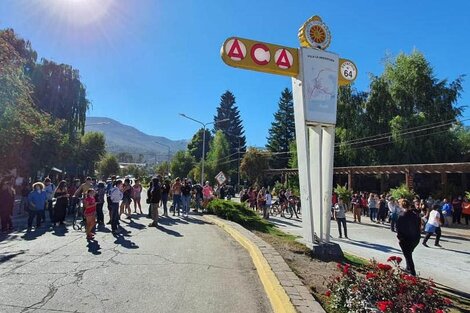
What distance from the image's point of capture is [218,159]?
7394 cm

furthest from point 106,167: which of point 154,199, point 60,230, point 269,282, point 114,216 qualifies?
point 269,282

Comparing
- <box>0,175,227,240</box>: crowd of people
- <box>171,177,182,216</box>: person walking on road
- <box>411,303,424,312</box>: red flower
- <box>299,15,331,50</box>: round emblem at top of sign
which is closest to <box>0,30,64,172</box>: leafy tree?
<box>0,175,227,240</box>: crowd of people

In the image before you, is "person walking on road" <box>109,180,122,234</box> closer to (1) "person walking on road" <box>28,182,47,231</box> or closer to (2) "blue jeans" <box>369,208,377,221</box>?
(1) "person walking on road" <box>28,182,47,231</box>

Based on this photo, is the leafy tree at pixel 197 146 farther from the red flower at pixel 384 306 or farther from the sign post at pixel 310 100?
the red flower at pixel 384 306

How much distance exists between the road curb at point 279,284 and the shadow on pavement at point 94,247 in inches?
128

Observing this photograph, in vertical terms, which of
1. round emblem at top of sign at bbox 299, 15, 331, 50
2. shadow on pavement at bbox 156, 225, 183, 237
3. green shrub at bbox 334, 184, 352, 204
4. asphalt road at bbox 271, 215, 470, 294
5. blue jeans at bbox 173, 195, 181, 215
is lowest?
asphalt road at bbox 271, 215, 470, 294

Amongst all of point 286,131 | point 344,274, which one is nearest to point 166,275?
point 344,274

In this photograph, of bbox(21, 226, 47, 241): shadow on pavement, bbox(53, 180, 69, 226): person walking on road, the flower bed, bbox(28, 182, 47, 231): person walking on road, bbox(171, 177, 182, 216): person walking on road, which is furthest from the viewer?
bbox(171, 177, 182, 216): person walking on road

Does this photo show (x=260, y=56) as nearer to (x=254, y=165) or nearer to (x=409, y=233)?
(x=409, y=233)

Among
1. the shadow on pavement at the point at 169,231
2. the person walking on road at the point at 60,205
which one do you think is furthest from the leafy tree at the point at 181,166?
the shadow on pavement at the point at 169,231

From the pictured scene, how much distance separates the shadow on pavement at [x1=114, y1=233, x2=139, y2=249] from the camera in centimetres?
961

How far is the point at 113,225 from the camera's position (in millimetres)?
12125

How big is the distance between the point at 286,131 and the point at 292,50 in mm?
66536

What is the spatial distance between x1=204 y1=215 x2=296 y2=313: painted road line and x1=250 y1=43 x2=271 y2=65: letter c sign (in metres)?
4.41
